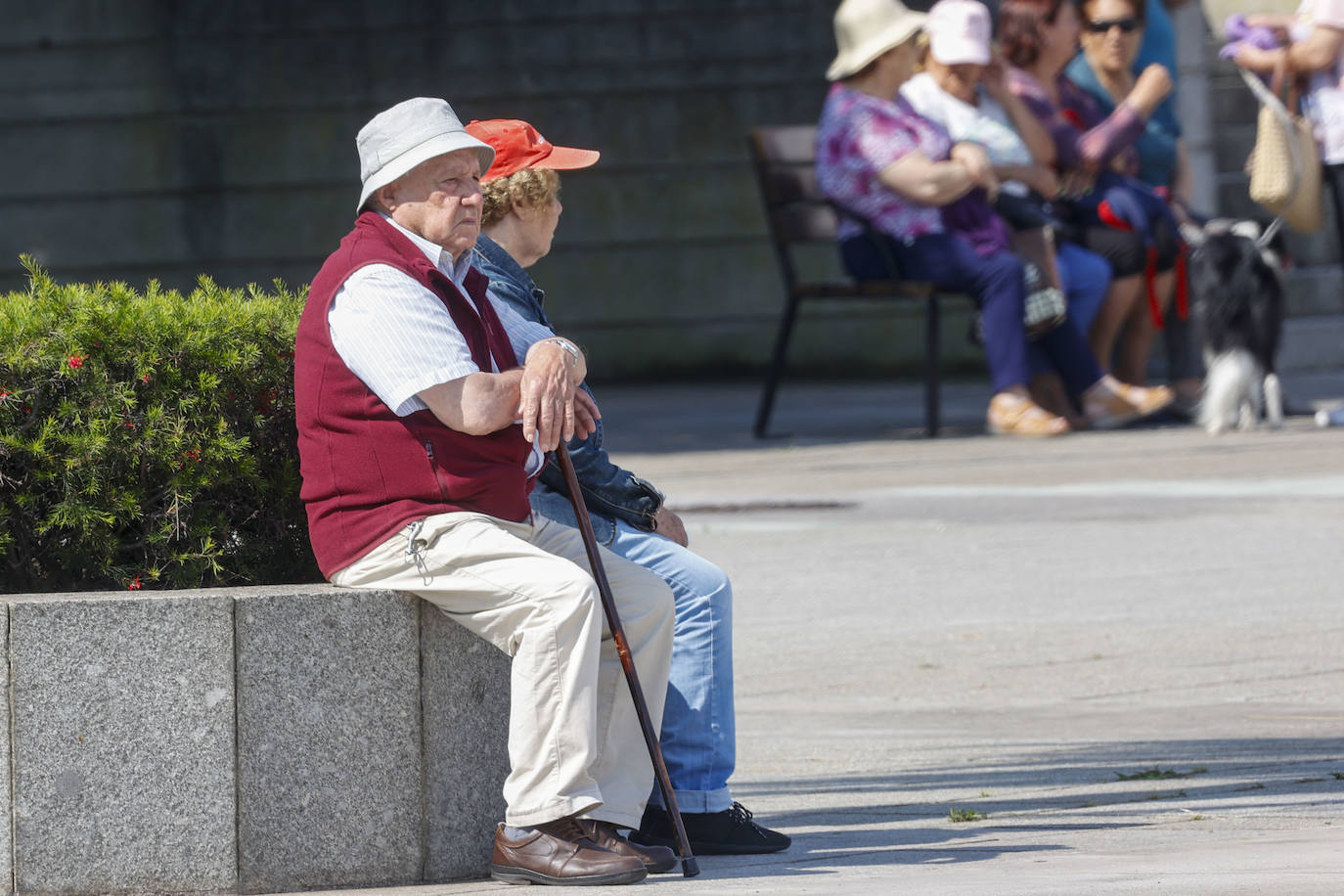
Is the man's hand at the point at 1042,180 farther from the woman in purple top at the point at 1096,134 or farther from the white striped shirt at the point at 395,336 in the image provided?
the white striped shirt at the point at 395,336

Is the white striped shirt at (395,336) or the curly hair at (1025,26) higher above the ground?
the curly hair at (1025,26)

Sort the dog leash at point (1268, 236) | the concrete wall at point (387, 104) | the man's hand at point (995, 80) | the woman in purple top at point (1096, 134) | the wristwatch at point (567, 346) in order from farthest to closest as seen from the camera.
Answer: the concrete wall at point (387, 104)
the woman in purple top at point (1096, 134)
the man's hand at point (995, 80)
the dog leash at point (1268, 236)
the wristwatch at point (567, 346)

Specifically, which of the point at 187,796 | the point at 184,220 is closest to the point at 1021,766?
the point at 187,796

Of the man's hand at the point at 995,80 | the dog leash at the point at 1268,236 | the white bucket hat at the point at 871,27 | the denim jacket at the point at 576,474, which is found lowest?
the denim jacket at the point at 576,474

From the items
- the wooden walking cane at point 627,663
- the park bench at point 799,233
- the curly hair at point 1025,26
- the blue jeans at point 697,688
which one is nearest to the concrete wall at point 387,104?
Answer: the curly hair at point 1025,26

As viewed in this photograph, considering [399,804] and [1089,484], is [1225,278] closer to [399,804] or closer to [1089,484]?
[1089,484]

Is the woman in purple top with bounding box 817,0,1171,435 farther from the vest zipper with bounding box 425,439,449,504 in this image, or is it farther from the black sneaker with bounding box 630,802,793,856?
the vest zipper with bounding box 425,439,449,504

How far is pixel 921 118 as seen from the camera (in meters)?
11.0

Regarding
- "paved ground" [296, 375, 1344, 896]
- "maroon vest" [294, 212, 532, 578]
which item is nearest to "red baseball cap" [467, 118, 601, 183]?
"maroon vest" [294, 212, 532, 578]

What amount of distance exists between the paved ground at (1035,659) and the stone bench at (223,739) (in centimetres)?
22

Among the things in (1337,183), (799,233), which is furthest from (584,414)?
(1337,183)

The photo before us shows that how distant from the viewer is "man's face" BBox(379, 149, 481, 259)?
4.21 metres

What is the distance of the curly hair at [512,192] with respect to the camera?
4.59 meters

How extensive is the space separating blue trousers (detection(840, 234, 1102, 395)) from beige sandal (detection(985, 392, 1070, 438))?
3.0 inches
